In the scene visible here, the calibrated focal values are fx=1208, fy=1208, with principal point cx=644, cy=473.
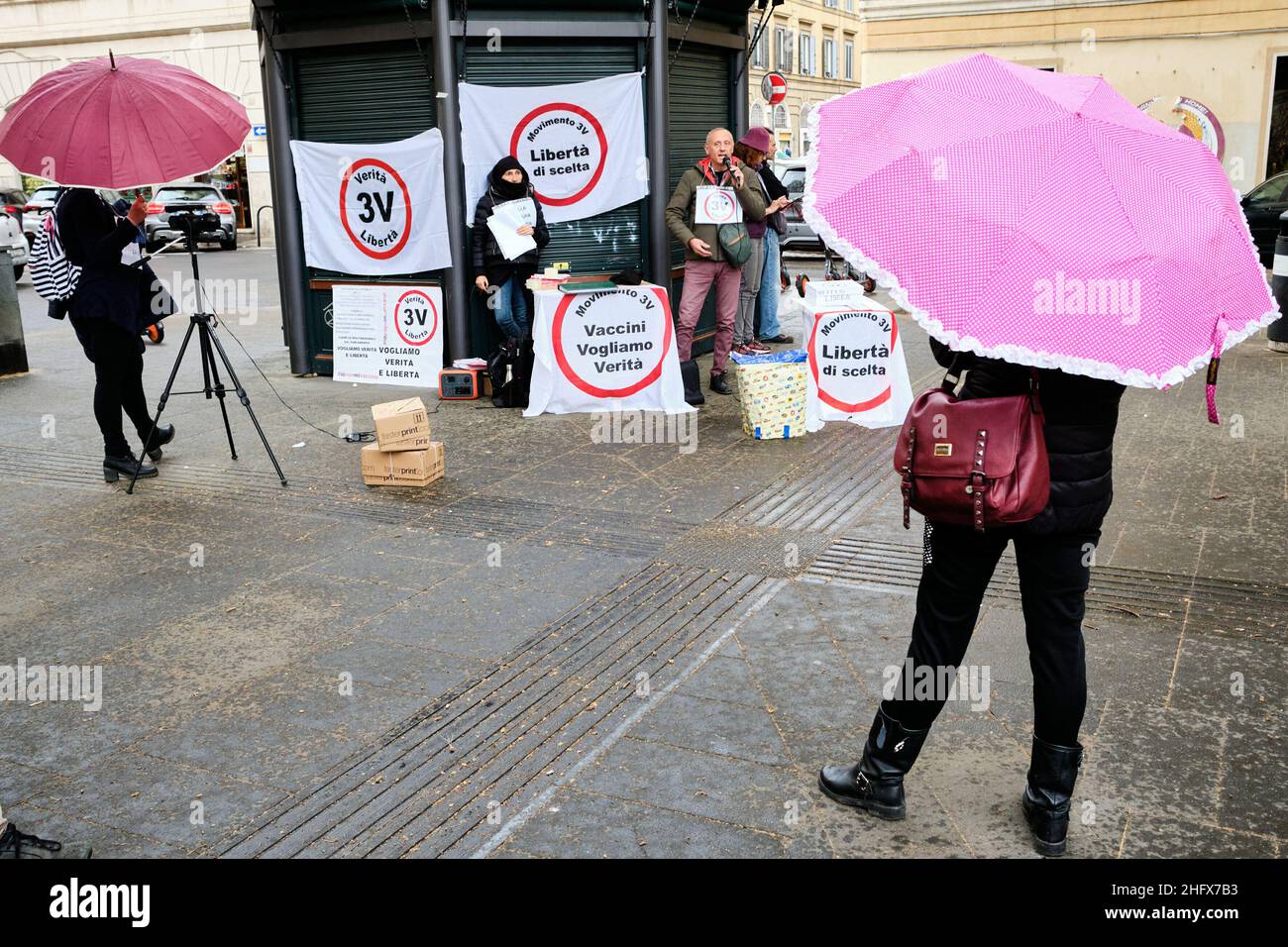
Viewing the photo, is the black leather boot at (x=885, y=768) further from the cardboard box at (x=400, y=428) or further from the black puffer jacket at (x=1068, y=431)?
the cardboard box at (x=400, y=428)

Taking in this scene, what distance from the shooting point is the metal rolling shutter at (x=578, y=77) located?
31.8 ft

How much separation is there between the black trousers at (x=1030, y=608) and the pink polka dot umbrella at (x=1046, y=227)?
0.55 metres

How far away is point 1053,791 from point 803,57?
5508 cm

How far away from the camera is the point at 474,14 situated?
374 inches

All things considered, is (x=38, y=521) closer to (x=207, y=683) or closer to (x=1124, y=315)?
(x=207, y=683)

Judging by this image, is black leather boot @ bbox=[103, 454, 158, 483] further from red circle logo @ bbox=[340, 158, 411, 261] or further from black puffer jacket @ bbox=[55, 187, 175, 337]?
red circle logo @ bbox=[340, 158, 411, 261]

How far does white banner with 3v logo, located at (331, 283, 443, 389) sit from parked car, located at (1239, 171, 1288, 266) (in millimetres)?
15117

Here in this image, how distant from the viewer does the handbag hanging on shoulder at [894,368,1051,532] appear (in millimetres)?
3023

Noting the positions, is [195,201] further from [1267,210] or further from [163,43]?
[1267,210]

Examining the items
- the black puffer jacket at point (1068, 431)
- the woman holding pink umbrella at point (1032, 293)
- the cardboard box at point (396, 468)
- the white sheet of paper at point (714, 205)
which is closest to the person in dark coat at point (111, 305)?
the cardboard box at point (396, 468)

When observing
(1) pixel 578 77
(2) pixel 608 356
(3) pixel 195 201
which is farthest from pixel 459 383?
(3) pixel 195 201

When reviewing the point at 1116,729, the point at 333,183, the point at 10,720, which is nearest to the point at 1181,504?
the point at 1116,729

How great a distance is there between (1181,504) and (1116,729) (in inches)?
120

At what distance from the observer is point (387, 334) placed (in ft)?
34.0
